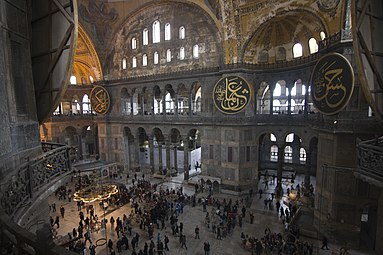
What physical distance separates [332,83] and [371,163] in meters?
4.43

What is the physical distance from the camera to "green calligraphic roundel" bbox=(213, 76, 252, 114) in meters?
14.2

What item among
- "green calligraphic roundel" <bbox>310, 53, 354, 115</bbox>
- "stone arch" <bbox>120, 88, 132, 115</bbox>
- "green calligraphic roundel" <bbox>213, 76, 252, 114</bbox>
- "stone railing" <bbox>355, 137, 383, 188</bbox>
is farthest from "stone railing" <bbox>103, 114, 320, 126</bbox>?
"stone railing" <bbox>355, 137, 383, 188</bbox>

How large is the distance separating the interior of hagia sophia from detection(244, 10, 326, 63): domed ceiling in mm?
73

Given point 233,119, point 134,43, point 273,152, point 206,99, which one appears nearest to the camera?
point 233,119

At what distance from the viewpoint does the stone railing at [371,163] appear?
4.53m

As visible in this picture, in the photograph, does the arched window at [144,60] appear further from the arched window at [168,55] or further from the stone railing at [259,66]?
the arched window at [168,55]

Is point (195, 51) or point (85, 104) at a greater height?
point (195, 51)

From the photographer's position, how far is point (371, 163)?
489 centimetres

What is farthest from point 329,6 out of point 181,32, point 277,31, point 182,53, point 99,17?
point 99,17

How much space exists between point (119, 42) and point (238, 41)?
1165 cm

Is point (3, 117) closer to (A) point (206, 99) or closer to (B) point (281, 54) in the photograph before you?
(A) point (206, 99)

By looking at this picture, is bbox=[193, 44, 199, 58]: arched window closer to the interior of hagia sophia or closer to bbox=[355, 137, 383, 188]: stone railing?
the interior of hagia sophia

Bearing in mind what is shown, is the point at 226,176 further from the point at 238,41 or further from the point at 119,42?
the point at 119,42

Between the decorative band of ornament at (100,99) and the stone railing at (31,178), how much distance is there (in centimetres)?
1634
